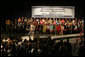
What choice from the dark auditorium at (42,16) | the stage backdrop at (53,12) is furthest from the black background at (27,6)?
the stage backdrop at (53,12)

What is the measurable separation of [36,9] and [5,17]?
3244mm

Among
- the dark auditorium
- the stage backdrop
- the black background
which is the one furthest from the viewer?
the stage backdrop

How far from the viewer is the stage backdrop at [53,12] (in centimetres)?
1337

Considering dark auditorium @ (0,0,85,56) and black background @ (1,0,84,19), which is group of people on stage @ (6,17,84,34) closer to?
dark auditorium @ (0,0,85,56)

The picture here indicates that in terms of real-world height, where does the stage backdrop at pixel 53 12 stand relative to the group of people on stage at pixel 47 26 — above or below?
above

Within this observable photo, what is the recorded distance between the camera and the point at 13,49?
523 centimetres

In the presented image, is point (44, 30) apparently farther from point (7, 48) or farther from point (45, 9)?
point (7, 48)

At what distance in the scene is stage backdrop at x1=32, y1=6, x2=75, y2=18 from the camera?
526 inches

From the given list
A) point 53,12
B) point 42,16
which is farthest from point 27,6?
point 53,12

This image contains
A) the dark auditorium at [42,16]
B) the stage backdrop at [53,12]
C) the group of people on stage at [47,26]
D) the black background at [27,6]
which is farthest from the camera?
the stage backdrop at [53,12]

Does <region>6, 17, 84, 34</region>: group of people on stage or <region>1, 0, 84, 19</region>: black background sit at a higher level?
<region>1, 0, 84, 19</region>: black background

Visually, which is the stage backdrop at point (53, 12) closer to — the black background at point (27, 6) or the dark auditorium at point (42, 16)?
the dark auditorium at point (42, 16)

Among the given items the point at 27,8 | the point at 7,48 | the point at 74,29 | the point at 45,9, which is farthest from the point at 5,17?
the point at 7,48

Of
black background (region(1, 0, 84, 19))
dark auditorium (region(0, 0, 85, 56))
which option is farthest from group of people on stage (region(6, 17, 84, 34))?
black background (region(1, 0, 84, 19))
